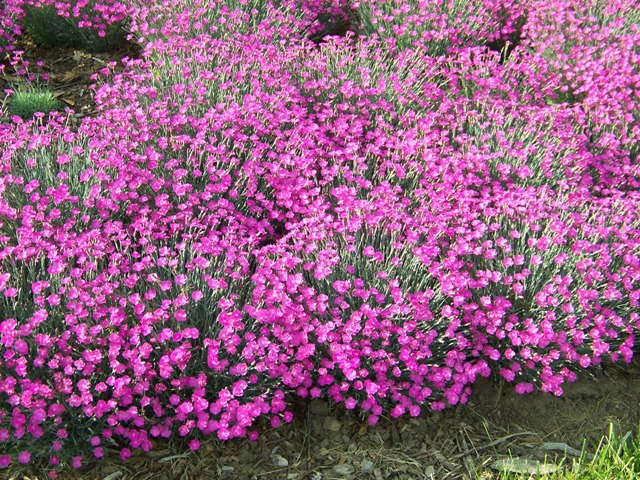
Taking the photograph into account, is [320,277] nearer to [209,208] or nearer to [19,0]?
[209,208]

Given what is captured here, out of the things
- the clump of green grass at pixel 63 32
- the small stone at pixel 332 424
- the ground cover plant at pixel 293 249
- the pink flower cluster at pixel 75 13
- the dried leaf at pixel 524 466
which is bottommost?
the dried leaf at pixel 524 466

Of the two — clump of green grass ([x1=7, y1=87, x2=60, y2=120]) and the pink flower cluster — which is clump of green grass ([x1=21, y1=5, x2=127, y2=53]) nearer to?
the pink flower cluster

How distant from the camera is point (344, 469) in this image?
2666 millimetres

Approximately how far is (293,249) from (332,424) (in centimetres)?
87

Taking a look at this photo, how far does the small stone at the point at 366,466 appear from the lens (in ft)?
8.76

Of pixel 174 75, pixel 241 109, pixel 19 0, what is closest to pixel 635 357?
pixel 241 109

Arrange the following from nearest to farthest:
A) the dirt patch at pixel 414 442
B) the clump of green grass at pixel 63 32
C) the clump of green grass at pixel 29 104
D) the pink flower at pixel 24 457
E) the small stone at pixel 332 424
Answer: the pink flower at pixel 24 457, the dirt patch at pixel 414 442, the small stone at pixel 332 424, the clump of green grass at pixel 29 104, the clump of green grass at pixel 63 32

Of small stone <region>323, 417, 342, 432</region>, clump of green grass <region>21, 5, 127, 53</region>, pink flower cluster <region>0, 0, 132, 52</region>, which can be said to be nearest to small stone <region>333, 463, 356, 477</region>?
small stone <region>323, 417, 342, 432</region>

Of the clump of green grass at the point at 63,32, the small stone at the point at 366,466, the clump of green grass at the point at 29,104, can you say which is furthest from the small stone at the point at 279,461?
the clump of green grass at the point at 63,32

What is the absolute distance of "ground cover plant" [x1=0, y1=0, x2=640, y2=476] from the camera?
99.0 inches

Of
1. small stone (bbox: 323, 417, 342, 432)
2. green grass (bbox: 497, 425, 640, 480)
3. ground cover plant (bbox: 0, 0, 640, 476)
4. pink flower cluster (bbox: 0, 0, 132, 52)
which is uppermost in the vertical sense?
pink flower cluster (bbox: 0, 0, 132, 52)

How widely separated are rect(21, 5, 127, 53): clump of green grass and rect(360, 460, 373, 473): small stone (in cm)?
417

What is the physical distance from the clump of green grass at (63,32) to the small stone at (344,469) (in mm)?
4145

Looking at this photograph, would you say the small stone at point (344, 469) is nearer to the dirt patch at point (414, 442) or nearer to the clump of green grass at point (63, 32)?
the dirt patch at point (414, 442)
